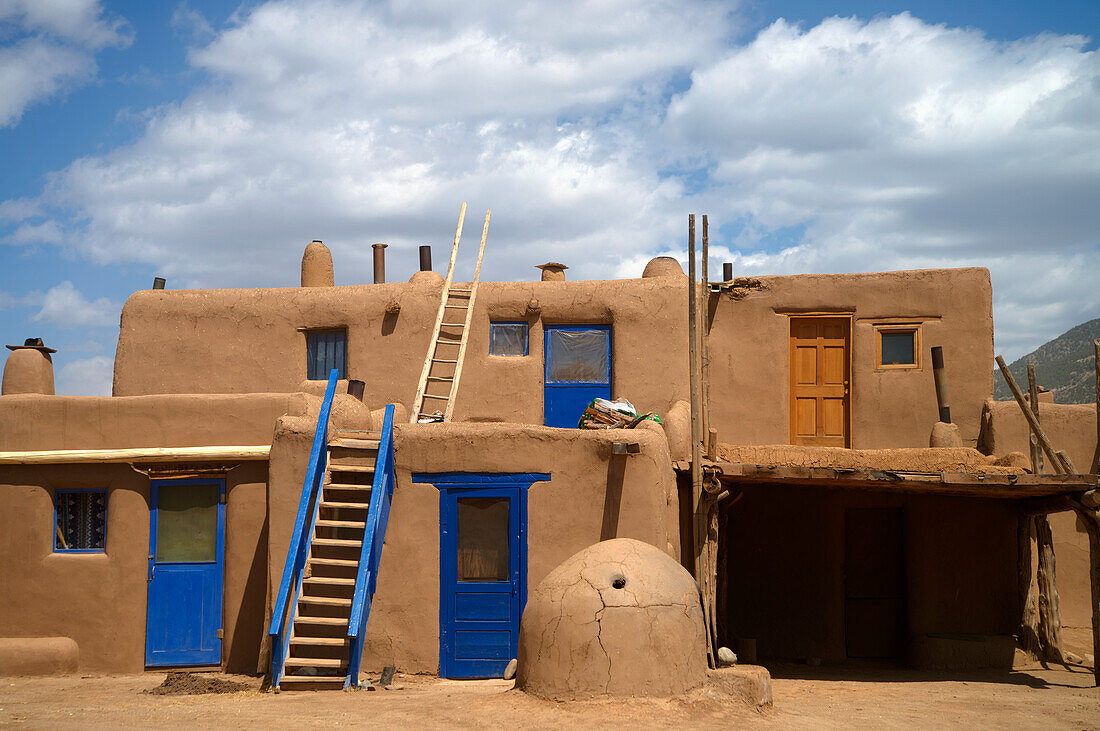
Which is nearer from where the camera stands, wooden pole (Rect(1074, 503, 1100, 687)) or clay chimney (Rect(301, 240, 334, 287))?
wooden pole (Rect(1074, 503, 1100, 687))

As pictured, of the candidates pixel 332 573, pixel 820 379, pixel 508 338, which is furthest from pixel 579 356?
pixel 332 573

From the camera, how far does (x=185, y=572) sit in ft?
37.6

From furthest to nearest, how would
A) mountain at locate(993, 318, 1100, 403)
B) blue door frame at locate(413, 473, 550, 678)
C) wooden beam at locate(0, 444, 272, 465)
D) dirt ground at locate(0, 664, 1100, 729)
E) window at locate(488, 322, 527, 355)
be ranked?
mountain at locate(993, 318, 1100, 403)
window at locate(488, 322, 527, 355)
wooden beam at locate(0, 444, 272, 465)
blue door frame at locate(413, 473, 550, 678)
dirt ground at locate(0, 664, 1100, 729)

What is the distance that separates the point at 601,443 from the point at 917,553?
5.83 metres

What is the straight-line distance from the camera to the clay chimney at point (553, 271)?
53.0 ft

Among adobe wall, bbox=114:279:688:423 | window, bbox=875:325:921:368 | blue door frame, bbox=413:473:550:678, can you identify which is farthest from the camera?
window, bbox=875:325:921:368

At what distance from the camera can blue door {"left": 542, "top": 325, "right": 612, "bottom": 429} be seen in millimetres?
15000

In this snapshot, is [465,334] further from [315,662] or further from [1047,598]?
[1047,598]

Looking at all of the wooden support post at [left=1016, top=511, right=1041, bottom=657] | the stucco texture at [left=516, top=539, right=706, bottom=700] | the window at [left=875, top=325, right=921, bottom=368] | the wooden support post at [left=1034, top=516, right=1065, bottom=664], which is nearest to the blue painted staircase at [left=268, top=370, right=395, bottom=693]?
the stucco texture at [left=516, top=539, right=706, bottom=700]

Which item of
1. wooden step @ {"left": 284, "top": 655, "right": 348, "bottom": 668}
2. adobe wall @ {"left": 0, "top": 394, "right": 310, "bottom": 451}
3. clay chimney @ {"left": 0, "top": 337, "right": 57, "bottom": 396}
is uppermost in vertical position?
clay chimney @ {"left": 0, "top": 337, "right": 57, "bottom": 396}

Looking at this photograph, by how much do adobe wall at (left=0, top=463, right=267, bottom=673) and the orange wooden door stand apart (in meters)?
8.44

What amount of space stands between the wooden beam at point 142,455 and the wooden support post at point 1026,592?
10092 mm

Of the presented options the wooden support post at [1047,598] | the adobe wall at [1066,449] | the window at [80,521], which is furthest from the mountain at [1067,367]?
the window at [80,521]

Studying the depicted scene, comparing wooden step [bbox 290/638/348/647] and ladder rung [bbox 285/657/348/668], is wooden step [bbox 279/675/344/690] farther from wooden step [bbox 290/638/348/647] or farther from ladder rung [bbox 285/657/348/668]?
wooden step [bbox 290/638/348/647]
